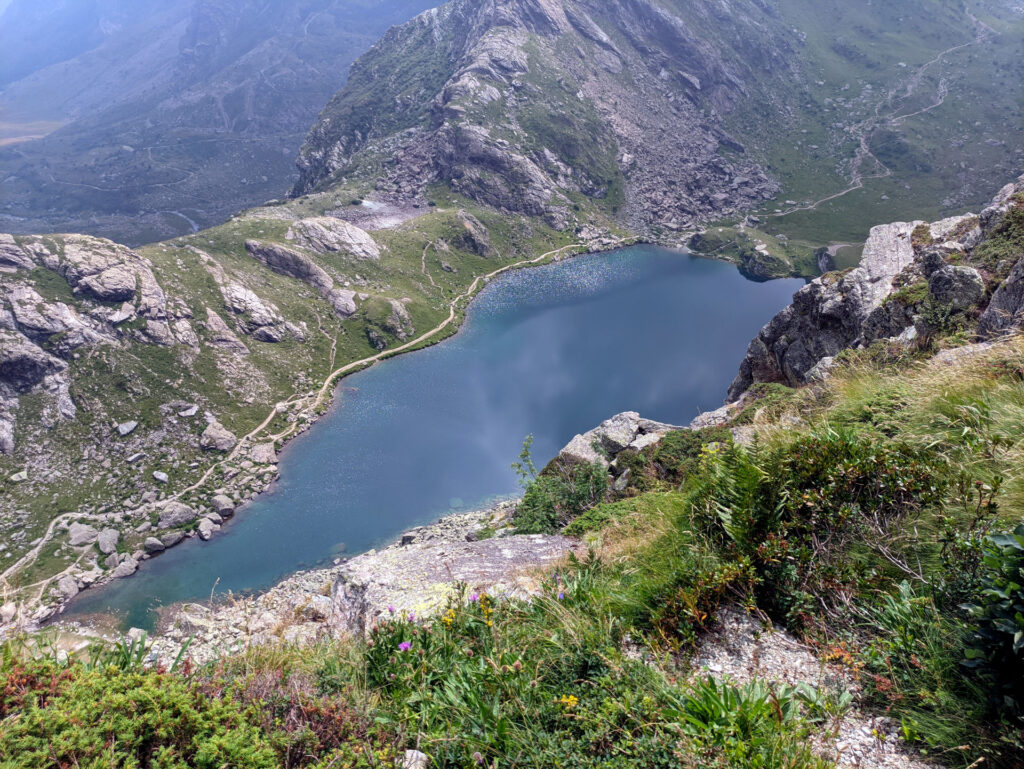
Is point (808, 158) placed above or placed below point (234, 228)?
below

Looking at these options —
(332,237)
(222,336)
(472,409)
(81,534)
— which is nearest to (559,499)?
(472,409)

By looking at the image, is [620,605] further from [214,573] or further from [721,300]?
[721,300]

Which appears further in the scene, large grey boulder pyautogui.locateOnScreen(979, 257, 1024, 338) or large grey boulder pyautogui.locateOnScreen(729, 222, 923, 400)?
large grey boulder pyautogui.locateOnScreen(729, 222, 923, 400)

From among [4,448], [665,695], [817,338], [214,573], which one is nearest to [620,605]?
[665,695]

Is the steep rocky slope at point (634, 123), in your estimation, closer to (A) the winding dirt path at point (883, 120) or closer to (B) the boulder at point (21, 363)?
(A) the winding dirt path at point (883, 120)

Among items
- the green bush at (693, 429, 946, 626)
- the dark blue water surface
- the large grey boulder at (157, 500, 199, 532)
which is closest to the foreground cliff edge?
the large grey boulder at (157, 500, 199, 532)

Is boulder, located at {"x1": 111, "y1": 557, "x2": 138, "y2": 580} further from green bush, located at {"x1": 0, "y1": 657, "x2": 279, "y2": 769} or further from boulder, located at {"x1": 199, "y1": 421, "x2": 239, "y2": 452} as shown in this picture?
green bush, located at {"x1": 0, "y1": 657, "x2": 279, "y2": 769}

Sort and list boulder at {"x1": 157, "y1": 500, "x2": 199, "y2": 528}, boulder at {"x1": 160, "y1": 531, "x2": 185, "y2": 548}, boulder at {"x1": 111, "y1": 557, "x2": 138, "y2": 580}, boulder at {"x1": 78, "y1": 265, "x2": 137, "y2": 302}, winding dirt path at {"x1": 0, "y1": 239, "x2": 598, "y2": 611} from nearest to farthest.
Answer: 1. boulder at {"x1": 111, "y1": 557, "x2": 138, "y2": 580}
2. winding dirt path at {"x1": 0, "y1": 239, "x2": 598, "y2": 611}
3. boulder at {"x1": 160, "y1": 531, "x2": 185, "y2": 548}
4. boulder at {"x1": 157, "y1": 500, "x2": 199, "y2": 528}
5. boulder at {"x1": 78, "y1": 265, "x2": 137, "y2": 302}

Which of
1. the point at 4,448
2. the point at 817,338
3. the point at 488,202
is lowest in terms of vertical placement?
the point at 817,338
